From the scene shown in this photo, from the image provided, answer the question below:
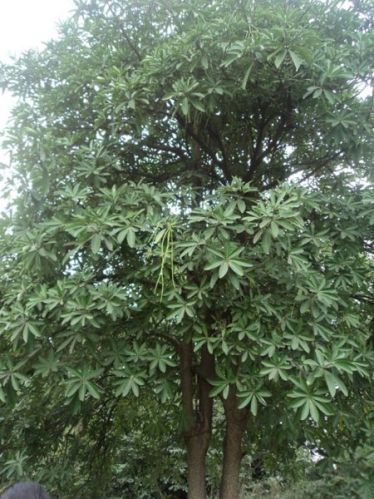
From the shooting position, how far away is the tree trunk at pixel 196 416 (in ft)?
13.6

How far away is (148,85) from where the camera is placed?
137 inches

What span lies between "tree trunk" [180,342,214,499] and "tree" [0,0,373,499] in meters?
0.02

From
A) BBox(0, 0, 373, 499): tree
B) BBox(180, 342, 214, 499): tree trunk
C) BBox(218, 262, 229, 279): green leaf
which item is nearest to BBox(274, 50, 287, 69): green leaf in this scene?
BBox(0, 0, 373, 499): tree

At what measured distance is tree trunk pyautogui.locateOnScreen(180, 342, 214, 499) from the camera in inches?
163

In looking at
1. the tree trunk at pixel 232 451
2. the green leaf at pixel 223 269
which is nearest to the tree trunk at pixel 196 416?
the tree trunk at pixel 232 451

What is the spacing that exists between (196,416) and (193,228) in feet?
6.03

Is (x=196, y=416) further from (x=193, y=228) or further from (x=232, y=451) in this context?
(x=193, y=228)

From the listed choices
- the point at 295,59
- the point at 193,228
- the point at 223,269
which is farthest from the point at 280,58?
the point at 223,269

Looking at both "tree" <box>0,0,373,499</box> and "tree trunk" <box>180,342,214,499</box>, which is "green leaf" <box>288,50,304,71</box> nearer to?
"tree" <box>0,0,373,499</box>

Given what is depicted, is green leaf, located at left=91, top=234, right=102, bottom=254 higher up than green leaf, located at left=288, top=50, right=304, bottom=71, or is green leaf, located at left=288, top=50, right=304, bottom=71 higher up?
green leaf, located at left=288, top=50, right=304, bottom=71

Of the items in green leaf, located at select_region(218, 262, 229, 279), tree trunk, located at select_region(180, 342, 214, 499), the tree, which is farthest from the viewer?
tree trunk, located at select_region(180, 342, 214, 499)

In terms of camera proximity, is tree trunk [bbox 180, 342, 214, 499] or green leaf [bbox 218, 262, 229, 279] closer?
green leaf [bbox 218, 262, 229, 279]

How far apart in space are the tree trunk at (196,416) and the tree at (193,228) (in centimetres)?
2

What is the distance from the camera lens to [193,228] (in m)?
3.22
